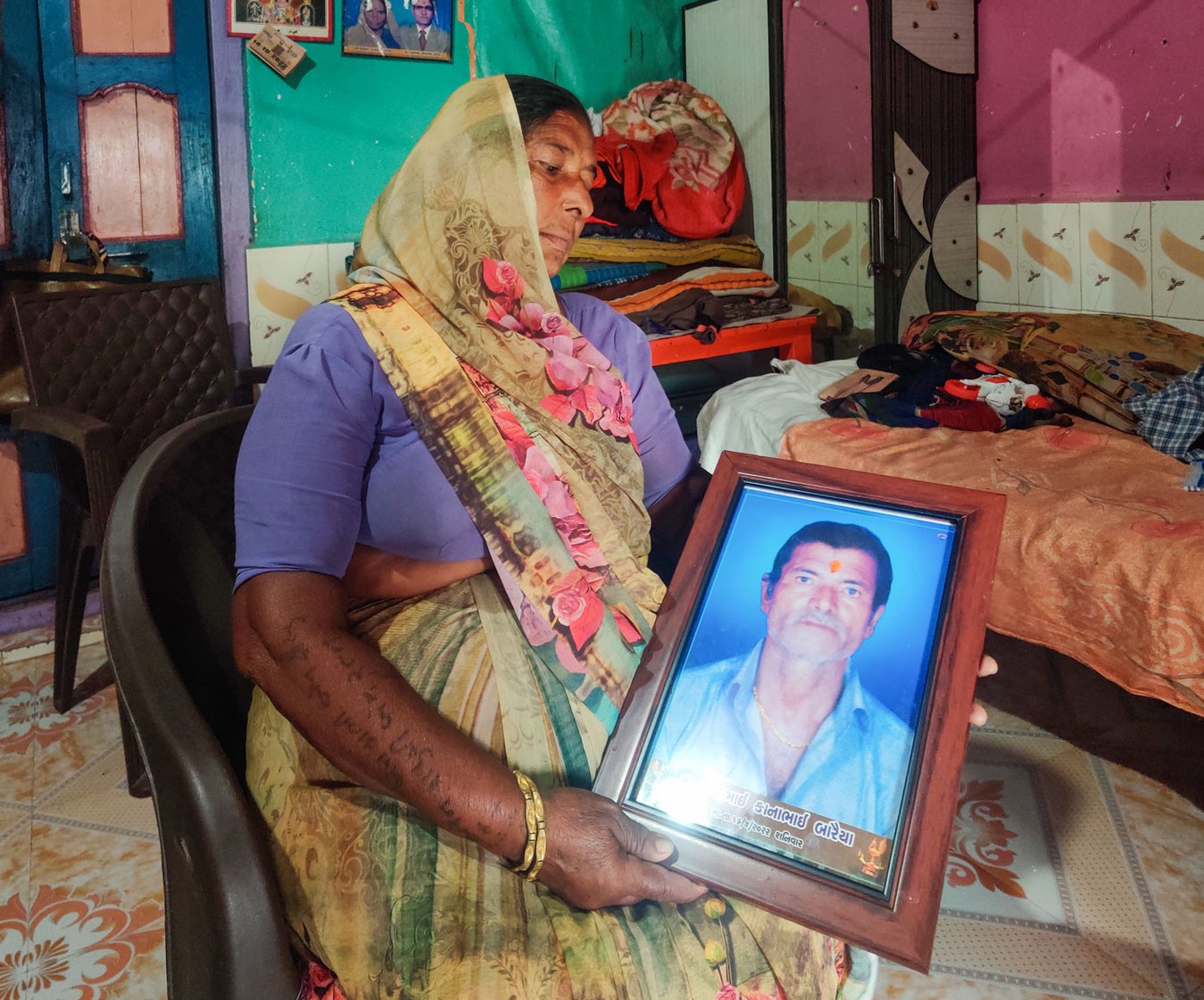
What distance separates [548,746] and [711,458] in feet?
6.49

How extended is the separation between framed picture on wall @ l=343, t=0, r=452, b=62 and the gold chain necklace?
10.5 ft

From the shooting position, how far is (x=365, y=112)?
11.3ft

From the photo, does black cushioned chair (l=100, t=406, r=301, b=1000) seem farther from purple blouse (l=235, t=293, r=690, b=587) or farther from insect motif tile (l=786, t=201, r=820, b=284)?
insect motif tile (l=786, t=201, r=820, b=284)

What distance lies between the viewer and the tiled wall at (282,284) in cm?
337

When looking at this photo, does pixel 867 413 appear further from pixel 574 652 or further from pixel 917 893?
pixel 917 893

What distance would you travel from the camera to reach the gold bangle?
84 cm

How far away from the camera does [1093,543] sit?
196cm

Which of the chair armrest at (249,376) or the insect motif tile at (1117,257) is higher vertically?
the insect motif tile at (1117,257)

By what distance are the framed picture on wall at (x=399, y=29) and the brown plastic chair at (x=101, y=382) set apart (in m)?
1.09

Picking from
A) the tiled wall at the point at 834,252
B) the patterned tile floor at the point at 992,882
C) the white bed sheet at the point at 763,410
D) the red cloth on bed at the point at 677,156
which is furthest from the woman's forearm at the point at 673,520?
the tiled wall at the point at 834,252

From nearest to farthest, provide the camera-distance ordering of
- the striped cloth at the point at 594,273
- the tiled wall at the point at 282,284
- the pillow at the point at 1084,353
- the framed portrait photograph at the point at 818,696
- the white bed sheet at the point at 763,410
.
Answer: the framed portrait photograph at the point at 818,696 < the pillow at the point at 1084,353 < the white bed sheet at the point at 763,410 < the striped cloth at the point at 594,273 < the tiled wall at the point at 282,284

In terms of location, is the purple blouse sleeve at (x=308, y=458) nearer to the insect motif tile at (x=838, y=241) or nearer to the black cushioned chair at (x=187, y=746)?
the black cushioned chair at (x=187, y=746)

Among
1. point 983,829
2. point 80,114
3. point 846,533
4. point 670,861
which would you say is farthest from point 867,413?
point 80,114

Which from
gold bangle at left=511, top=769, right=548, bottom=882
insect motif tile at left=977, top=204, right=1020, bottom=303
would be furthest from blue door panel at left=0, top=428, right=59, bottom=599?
insect motif tile at left=977, top=204, right=1020, bottom=303
